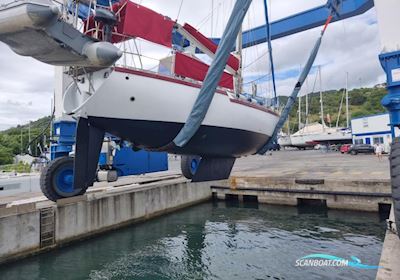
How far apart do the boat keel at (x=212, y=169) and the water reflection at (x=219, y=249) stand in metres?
1.68

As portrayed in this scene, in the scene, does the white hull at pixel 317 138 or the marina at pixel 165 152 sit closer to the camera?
the marina at pixel 165 152

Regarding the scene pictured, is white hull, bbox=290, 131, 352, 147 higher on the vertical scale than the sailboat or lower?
higher

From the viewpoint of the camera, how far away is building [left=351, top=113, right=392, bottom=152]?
32034mm

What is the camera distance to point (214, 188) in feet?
46.2

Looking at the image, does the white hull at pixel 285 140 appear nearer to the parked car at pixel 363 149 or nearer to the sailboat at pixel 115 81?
the parked car at pixel 363 149

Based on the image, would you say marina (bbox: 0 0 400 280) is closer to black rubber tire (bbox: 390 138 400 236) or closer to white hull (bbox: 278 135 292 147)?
black rubber tire (bbox: 390 138 400 236)

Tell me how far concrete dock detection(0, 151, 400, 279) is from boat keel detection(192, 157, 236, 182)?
2977mm

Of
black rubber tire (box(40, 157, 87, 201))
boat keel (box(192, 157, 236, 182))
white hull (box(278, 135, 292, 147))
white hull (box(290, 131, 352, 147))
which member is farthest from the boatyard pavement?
white hull (box(278, 135, 292, 147))

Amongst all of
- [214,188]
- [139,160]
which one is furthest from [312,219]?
[139,160]

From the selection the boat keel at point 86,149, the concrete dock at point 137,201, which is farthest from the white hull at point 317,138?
the boat keel at point 86,149

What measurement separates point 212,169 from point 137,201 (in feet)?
10.9

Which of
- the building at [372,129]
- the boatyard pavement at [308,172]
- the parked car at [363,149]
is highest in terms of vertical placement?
the building at [372,129]

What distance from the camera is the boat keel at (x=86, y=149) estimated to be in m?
6.24

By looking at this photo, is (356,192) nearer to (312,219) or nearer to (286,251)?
(312,219)
